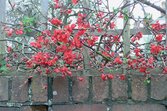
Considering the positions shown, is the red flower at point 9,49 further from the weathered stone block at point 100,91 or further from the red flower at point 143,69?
the red flower at point 143,69

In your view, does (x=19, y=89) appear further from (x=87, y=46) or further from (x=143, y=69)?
(x=143, y=69)

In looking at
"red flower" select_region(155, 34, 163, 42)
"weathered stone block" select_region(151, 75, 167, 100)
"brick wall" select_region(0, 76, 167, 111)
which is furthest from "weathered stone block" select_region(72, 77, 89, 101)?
"red flower" select_region(155, 34, 163, 42)

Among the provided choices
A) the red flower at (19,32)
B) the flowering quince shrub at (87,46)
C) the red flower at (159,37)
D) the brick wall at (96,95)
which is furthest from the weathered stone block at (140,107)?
the red flower at (19,32)

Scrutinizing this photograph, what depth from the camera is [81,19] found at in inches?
92.4

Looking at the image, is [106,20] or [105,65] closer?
[105,65]

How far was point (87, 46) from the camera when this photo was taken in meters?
2.18

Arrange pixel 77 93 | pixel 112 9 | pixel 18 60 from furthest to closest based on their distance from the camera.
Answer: pixel 18 60
pixel 112 9
pixel 77 93

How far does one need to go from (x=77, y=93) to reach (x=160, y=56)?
600mm

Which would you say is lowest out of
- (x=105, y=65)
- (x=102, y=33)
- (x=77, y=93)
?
(x=77, y=93)

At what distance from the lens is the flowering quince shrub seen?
2.08 metres

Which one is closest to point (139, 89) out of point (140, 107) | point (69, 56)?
point (140, 107)

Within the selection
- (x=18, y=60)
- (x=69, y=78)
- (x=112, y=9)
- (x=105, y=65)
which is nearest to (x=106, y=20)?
(x=112, y=9)

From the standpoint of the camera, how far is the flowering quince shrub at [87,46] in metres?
2.08

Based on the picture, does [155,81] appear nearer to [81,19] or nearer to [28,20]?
[81,19]
